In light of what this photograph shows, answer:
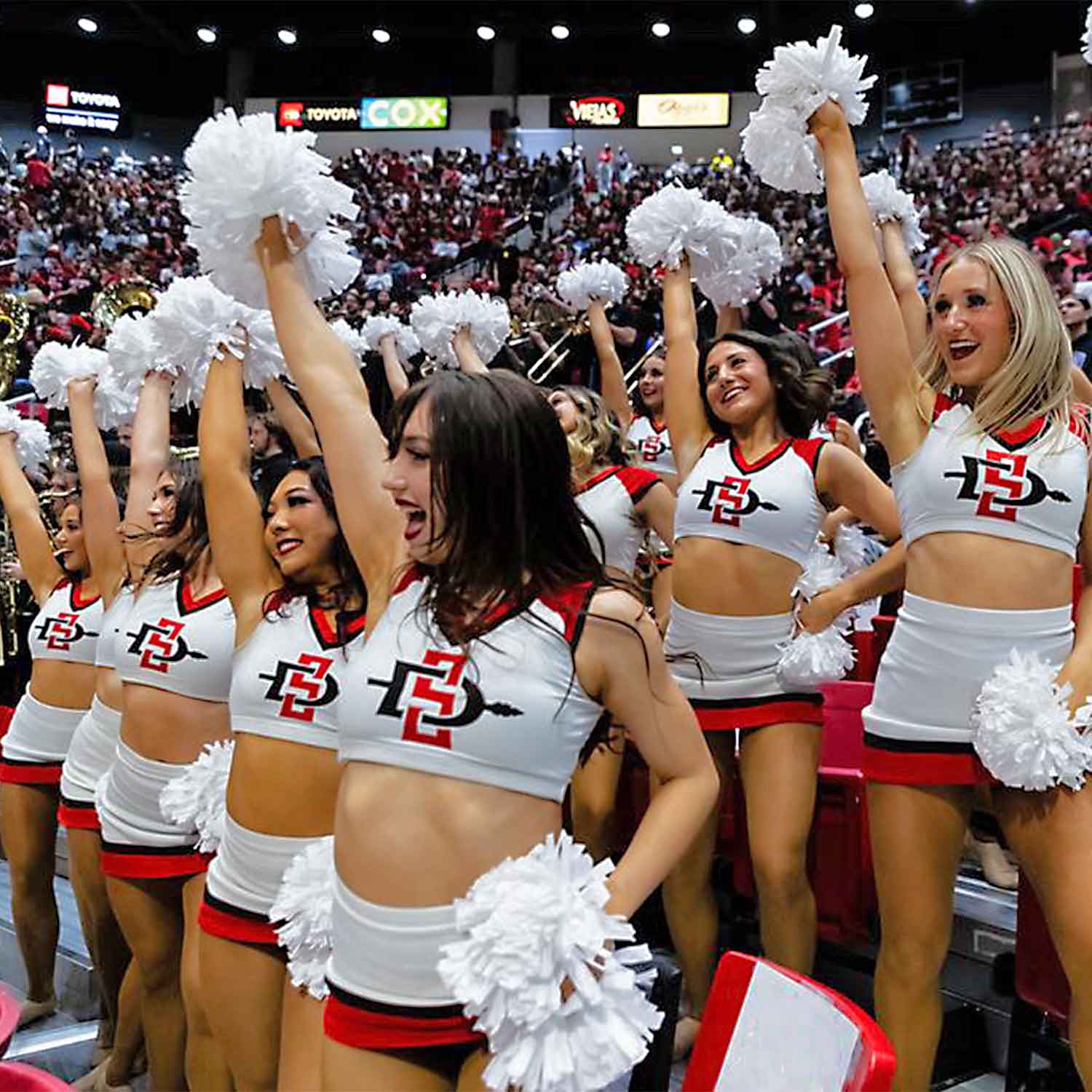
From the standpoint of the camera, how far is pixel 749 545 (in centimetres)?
298

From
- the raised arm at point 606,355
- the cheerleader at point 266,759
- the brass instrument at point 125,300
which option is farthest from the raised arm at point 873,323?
the brass instrument at point 125,300

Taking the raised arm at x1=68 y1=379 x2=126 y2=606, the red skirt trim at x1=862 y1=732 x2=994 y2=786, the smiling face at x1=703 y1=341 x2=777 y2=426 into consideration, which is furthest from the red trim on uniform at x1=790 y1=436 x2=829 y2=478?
the raised arm at x1=68 y1=379 x2=126 y2=606

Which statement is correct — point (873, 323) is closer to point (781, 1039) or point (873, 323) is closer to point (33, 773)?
point (781, 1039)

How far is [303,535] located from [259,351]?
35 centimetres

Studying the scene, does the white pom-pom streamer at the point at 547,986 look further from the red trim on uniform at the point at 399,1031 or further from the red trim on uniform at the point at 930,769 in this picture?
the red trim on uniform at the point at 930,769

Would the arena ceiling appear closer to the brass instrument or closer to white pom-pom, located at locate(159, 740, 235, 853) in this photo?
the brass instrument

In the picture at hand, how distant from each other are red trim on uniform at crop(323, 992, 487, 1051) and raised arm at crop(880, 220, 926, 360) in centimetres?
191

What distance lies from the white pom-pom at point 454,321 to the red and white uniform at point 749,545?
45.0 inches

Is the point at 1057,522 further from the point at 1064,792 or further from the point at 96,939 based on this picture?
the point at 96,939

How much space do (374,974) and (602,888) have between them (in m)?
0.27

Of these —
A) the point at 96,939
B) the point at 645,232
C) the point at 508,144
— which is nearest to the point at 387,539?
the point at 645,232

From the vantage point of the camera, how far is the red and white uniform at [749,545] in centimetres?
285

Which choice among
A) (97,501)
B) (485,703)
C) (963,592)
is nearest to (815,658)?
(963,592)

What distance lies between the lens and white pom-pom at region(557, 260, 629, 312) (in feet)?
14.4
